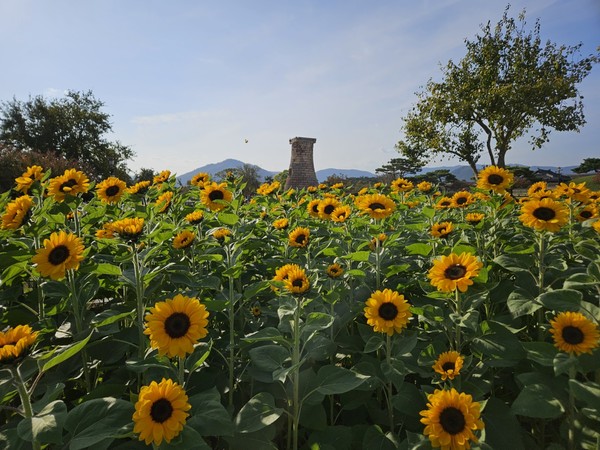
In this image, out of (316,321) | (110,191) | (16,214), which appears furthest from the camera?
(110,191)

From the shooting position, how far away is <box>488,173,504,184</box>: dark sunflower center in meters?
3.73

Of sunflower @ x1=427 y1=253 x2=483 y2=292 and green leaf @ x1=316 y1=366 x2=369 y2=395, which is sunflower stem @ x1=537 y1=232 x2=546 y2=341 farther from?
green leaf @ x1=316 y1=366 x2=369 y2=395

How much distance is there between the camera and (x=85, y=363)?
7.30ft

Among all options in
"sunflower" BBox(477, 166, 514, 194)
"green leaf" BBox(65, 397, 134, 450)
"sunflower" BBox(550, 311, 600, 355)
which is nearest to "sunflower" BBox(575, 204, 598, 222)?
"sunflower" BBox(477, 166, 514, 194)

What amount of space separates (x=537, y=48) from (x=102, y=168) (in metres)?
41.2

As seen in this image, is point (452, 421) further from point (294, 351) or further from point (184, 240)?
point (184, 240)

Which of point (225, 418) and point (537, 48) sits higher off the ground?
point (537, 48)

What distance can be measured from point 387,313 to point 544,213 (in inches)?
55.6

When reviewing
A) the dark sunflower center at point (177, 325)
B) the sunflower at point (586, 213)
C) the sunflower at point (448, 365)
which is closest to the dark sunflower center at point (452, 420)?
the sunflower at point (448, 365)

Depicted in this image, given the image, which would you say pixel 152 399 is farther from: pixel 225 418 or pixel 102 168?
pixel 102 168

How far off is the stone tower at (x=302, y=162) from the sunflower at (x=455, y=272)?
37.3 m

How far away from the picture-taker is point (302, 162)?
4025cm

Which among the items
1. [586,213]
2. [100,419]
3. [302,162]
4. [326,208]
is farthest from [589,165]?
[100,419]

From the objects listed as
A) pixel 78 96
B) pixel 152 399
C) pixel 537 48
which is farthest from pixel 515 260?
pixel 78 96
